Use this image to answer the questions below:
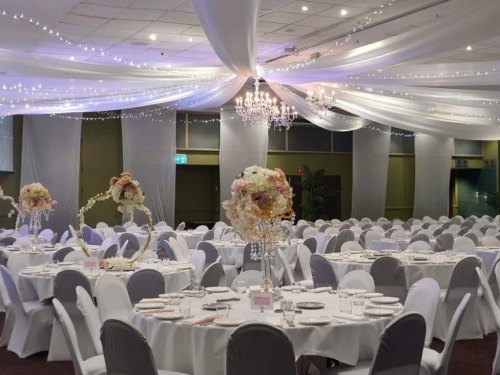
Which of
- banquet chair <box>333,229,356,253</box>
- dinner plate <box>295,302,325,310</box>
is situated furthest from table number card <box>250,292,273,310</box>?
banquet chair <box>333,229,356,253</box>

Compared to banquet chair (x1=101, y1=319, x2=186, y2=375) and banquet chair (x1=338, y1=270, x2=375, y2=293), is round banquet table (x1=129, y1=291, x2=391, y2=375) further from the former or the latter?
banquet chair (x1=338, y1=270, x2=375, y2=293)

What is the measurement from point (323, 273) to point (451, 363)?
151 centimetres

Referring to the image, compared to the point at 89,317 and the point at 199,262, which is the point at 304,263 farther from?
the point at 89,317

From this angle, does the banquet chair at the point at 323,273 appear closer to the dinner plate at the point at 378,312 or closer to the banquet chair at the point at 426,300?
the banquet chair at the point at 426,300

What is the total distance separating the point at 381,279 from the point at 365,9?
12.7 feet

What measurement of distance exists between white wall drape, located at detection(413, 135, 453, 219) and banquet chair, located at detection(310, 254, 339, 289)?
36.9 feet

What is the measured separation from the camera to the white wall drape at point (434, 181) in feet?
58.0

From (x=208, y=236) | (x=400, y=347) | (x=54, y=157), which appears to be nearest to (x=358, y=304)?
(x=400, y=347)

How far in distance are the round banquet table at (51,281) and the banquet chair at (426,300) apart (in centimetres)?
271

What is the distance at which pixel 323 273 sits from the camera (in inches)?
277

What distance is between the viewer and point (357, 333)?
4105 mm

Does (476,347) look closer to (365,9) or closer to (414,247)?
(414,247)

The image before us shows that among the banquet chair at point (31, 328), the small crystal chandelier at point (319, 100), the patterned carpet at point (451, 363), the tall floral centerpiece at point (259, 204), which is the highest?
the small crystal chandelier at point (319, 100)

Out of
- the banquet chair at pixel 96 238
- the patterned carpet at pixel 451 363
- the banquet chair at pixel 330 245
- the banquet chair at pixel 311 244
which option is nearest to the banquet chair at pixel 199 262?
the patterned carpet at pixel 451 363
